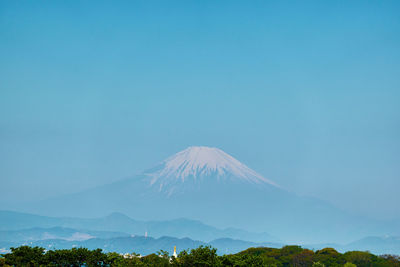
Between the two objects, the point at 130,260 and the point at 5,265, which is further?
the point at 130,260

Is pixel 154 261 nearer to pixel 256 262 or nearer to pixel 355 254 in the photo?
pixel 256 262

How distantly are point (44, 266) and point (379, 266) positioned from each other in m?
41.8

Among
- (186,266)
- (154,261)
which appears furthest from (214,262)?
(154,261)

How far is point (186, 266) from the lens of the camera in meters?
36.0

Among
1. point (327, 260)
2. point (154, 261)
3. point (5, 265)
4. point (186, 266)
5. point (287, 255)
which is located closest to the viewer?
point (5, 265)

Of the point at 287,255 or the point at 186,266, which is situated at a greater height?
the point at 287,255

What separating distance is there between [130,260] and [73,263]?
15.0 feet

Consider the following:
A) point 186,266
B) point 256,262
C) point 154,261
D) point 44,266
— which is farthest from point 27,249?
point 256,262

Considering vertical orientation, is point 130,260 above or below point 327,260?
below

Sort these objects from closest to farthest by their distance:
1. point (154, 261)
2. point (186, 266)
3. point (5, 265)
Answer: point (5, 265) → point (186, 266) → point (154, 261)

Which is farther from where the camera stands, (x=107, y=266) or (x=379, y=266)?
(x=379, y=266)

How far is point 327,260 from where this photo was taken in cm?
5784

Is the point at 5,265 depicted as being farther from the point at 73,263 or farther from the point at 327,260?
the point at 327,260

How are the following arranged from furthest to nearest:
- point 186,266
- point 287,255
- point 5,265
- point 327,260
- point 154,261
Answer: point 287,255
point 327,260
point 154,261
point 186,266
point 5,265
